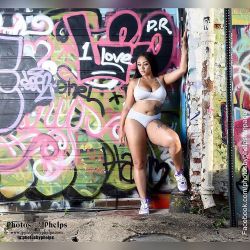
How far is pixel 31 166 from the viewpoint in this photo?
18.5 ft

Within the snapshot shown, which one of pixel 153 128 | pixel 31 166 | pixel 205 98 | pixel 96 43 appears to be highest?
pixel 96 43

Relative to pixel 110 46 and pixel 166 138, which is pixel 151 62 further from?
pixel 166 138

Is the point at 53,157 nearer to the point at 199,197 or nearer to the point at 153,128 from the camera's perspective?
the point at 153,128

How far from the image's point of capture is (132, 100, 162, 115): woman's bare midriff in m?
5.64

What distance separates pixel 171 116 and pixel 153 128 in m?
0.28

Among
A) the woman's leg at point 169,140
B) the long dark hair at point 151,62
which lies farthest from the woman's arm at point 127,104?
the woman's leg at point 169,140

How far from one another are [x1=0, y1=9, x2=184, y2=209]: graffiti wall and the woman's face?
0.10 metres

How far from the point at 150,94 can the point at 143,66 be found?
1.18ft

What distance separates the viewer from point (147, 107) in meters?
5.66

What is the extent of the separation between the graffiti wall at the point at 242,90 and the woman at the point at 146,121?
66 cm

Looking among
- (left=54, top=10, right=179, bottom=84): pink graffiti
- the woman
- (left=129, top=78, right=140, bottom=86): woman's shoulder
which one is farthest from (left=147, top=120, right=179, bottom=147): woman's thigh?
(left=54, top=10, right=179, bottom=84): pink graffiti

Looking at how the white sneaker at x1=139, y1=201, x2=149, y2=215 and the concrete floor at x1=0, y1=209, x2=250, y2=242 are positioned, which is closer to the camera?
the concrete floor at x1=0, y1=209, x2=250, y2=242

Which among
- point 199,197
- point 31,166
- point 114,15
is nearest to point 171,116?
point 199,197

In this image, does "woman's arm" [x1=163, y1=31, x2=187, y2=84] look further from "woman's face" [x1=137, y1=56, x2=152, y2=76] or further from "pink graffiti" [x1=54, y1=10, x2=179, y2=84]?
"woman's face" [x1=137, y1=56, x2=152, y2=76]
